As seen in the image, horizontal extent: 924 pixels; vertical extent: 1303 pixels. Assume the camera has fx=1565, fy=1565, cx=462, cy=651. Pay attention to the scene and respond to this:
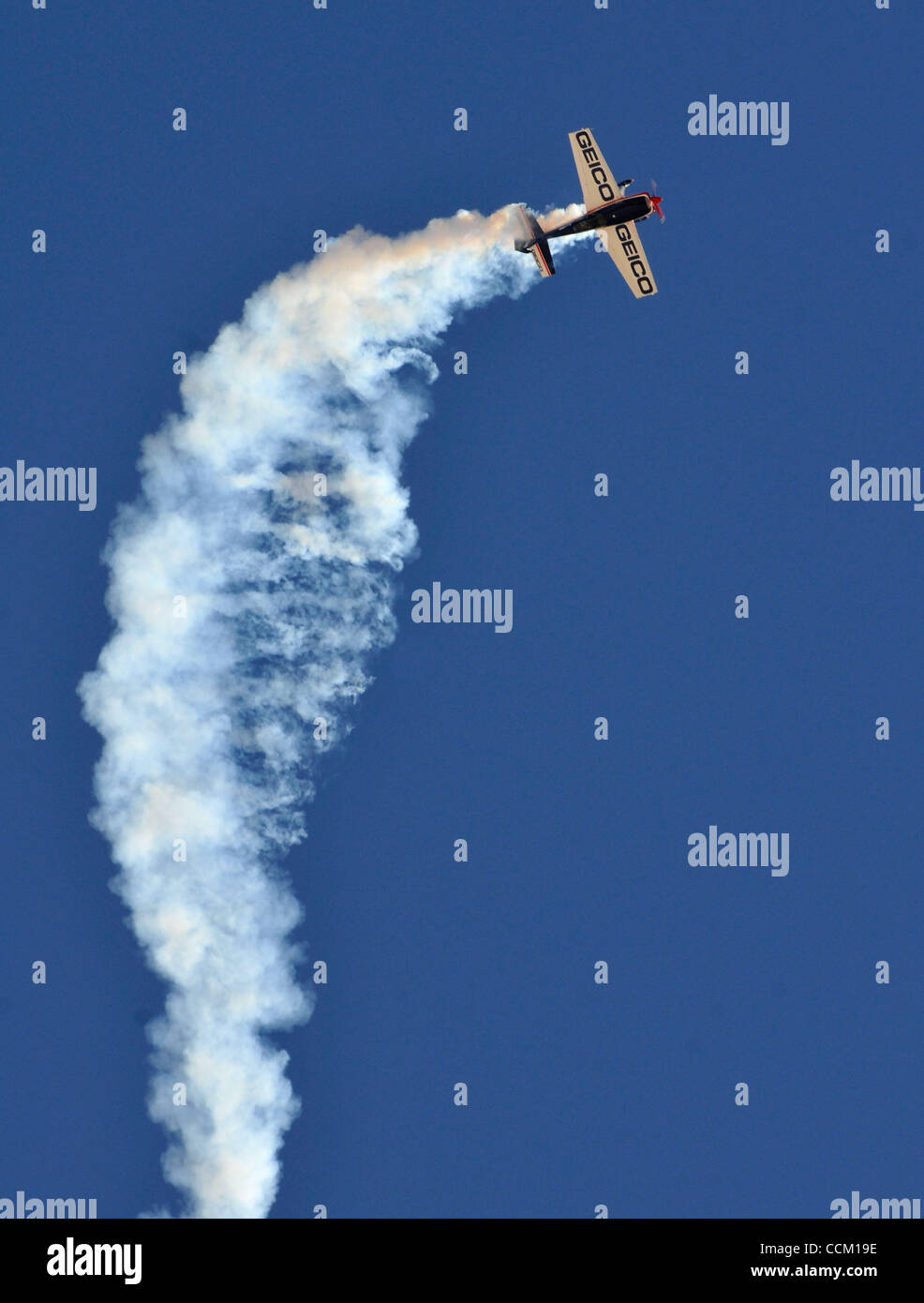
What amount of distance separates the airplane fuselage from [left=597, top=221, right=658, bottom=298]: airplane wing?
0.46m

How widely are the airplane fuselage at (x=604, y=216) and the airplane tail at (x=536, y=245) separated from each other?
302 millimetres

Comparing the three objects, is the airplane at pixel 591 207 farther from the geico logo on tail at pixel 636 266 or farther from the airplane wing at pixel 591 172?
the geico logo on tail at pixel 636 266

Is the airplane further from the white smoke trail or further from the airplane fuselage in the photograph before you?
the white smoke trail

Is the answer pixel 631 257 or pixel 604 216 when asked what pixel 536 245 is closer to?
pixel 604 216

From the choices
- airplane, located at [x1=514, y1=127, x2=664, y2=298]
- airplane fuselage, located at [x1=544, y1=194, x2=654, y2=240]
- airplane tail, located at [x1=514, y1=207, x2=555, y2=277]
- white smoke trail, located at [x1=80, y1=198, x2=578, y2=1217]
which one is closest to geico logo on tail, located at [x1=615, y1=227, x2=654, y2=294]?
airplane, located at [x1=514, y1=127, x2=664, y2=298]

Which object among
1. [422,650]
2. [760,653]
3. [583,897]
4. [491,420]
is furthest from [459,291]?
[583,897]

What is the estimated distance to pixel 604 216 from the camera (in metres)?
49.7

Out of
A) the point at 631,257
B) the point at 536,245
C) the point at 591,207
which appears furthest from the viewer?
the point at 631,257

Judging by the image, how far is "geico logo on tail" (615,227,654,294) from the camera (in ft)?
166

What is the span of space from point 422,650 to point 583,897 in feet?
31.7

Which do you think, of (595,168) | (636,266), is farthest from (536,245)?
(636,266)

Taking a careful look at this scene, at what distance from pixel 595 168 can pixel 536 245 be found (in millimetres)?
3086

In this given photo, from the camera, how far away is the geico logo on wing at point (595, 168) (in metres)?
49.5
